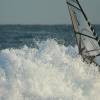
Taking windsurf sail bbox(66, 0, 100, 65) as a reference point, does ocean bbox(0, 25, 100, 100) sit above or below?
below

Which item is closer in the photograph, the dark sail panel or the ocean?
the ocean

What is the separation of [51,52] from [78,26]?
2.88 meters

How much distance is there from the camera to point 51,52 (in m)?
17.8

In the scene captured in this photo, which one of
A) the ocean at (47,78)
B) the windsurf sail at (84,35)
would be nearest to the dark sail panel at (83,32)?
the windsurf sail at (84,35)

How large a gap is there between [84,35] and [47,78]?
1.68 meters

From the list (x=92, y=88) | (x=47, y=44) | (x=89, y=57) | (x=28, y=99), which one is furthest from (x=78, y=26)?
(x=47, y=44)

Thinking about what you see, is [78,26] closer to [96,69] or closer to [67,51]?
[96,69]

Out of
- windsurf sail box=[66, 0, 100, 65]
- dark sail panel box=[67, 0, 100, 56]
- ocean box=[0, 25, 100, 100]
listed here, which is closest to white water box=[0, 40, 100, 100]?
ocean box=[0, 25, 100, 100]

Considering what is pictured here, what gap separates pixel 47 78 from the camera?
49.0 feet

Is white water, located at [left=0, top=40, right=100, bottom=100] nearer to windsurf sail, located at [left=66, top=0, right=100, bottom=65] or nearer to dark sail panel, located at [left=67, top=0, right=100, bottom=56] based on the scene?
windsurf sail, located at [left=66, top=0, right=100, bottom=65]

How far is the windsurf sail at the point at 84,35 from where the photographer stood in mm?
15055

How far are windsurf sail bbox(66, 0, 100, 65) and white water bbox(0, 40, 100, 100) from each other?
0.42 metres

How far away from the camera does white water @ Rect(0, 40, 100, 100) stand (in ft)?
46.1

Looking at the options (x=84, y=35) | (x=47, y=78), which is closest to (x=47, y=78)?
(x=47, y=78)
